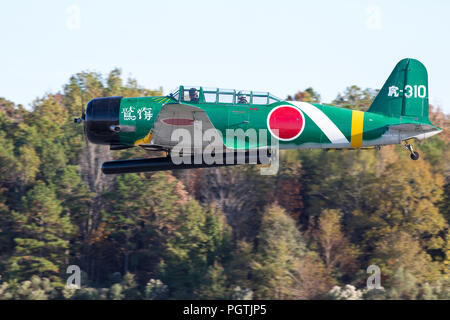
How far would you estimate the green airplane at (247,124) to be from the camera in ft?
48.8

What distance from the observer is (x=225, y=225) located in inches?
1336

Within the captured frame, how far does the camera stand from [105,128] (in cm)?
1500

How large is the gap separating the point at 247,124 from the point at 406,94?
4.14 metres

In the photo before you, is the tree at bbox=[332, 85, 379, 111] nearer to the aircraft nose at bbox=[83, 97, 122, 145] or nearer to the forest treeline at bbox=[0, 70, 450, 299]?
the forest treeline at bbox=[0, 70, 450, 299]

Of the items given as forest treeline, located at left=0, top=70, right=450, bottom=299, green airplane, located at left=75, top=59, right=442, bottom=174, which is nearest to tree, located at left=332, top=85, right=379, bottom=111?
forest treeline, located at left=0, top=70, right=450, bottom=299

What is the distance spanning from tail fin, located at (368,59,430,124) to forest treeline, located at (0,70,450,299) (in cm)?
1440

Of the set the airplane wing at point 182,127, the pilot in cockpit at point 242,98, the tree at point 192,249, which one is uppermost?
the pilot in cockpit at point 242,98

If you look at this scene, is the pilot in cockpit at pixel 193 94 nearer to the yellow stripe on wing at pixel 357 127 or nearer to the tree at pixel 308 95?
the yellow stripe on wing at pixel 357 127

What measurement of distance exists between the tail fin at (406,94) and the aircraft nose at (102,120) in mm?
6408

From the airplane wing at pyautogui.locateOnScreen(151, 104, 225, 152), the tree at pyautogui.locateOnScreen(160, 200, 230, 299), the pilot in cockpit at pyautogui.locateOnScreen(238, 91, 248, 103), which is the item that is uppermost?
the pilot in cockpit at pyautogui.locateOnScreen(238, 91, 248, 103)

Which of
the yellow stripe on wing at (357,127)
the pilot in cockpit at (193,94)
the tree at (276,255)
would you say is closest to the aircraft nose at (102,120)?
the pilot in cockpit at (193,94)

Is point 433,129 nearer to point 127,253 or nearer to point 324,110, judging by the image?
point 324,110

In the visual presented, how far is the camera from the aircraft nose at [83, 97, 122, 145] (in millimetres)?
14984

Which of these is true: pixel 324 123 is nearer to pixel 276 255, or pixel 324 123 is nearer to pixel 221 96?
pixel 221 96
